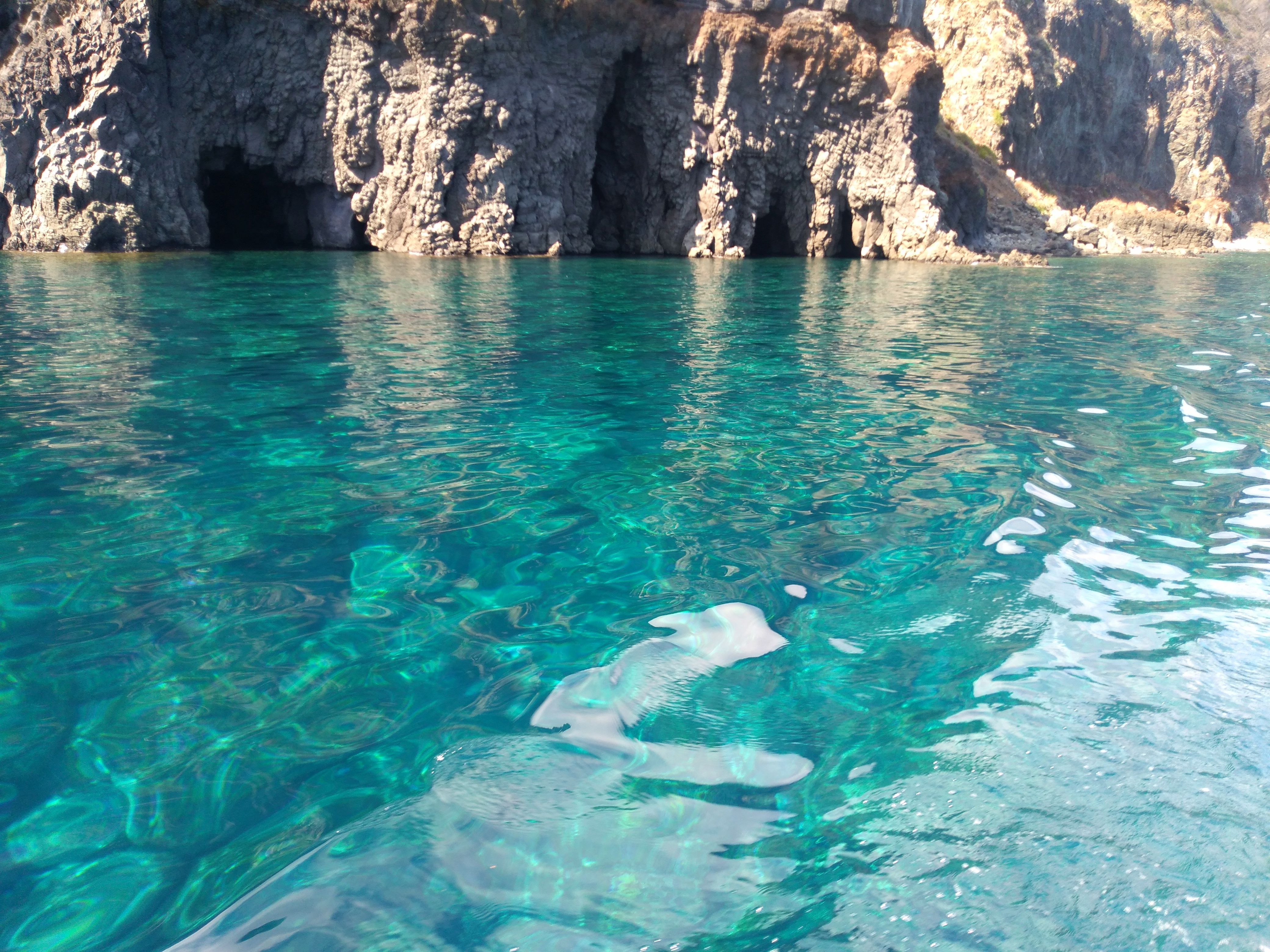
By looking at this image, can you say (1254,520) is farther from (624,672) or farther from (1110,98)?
(1110,98)

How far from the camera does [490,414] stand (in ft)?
20.6

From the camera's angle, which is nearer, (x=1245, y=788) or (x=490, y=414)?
(x=1245, y=788)

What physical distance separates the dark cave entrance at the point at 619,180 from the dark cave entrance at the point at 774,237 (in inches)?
185

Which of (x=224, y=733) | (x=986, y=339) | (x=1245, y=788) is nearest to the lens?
(x=1245, y=788)

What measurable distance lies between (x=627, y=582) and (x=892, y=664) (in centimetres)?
119

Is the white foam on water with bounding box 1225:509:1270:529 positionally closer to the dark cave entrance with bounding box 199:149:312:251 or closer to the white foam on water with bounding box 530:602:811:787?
the white foam on water with bounding box 530:602:811:787

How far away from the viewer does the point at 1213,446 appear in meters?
5.57

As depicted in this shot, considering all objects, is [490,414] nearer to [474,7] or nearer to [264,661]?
[264,661]

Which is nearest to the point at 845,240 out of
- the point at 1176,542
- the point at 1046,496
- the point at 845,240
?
the point at 845,240

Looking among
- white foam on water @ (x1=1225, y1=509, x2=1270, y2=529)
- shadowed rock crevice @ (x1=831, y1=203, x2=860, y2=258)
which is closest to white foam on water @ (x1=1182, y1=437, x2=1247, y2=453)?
white foam on water @ (x1=1225, y1=509, x2=1270, y2=529)

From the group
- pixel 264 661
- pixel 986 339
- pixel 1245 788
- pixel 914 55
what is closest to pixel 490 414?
pixel 264 661

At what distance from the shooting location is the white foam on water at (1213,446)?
5461mm

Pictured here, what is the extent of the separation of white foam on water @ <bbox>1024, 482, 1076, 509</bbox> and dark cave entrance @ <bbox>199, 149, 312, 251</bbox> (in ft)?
82.7

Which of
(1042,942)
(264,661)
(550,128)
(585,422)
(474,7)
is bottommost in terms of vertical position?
(1042,942)
